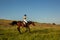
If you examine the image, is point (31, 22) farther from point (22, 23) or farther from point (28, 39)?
point (28, 39)

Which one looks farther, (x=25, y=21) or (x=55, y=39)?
(x=25, y=21)

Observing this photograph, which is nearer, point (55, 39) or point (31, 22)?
point (55, 39)

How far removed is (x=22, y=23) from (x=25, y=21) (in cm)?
108

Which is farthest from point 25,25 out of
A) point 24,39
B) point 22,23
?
point 24,39

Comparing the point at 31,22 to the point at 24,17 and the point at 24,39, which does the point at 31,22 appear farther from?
the point at 24,39

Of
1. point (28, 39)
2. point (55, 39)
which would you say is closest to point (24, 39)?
point (28, 39)

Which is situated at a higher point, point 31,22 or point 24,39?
point 31,22

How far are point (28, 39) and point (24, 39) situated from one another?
32 centimetres

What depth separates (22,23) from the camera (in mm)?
26469

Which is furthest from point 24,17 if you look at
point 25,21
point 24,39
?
point 24,39

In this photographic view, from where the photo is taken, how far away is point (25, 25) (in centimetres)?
2612

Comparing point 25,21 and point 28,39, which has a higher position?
point 25,21

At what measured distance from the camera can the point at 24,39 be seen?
12906 mm

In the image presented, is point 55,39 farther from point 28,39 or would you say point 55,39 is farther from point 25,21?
point 25,21
